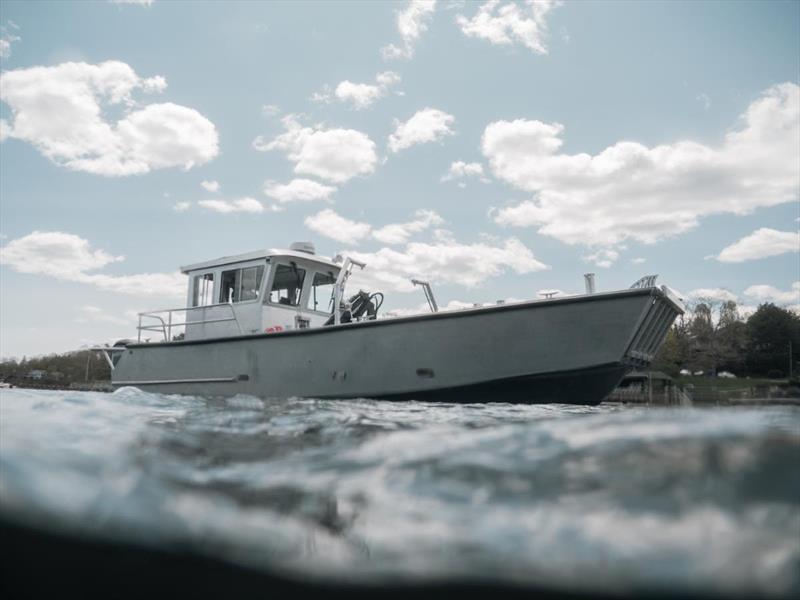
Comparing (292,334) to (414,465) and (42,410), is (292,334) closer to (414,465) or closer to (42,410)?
(42,410)

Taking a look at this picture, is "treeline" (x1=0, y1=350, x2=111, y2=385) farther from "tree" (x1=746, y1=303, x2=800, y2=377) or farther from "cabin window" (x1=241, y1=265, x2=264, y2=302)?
"tree" (x1=746, y1=303, x2=800, y2=377)

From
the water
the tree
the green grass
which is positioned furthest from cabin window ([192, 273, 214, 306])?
the tree

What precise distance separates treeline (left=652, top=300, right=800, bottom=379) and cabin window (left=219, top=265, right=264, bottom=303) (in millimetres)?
42320

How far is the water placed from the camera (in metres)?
1.36

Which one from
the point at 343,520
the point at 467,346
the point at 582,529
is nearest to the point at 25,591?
the point at 343,520

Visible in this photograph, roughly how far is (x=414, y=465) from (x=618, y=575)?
0.69m

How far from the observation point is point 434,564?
1.43 m

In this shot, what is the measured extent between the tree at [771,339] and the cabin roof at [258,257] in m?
45.6

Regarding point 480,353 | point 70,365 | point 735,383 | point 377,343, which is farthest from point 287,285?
point 70,365

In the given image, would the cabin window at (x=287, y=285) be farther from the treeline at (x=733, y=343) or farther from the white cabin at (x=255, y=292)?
the treeline at (x=733, y=343)

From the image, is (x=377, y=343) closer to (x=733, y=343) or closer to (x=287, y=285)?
(x=287, y=285)

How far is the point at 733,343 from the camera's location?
5181cm

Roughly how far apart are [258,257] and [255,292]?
0.59 metres

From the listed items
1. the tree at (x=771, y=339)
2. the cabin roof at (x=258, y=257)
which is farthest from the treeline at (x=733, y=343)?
the cabin roof at (x=258, y=257)
